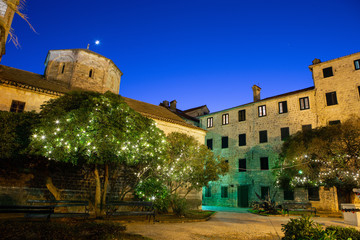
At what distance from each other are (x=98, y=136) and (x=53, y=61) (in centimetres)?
1680

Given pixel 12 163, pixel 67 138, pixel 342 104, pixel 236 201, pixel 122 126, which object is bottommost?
pixel 236 201

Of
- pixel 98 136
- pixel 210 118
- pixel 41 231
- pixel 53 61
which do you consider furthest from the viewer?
pixel 210 118

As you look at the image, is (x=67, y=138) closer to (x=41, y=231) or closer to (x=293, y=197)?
(x=41, y=231)

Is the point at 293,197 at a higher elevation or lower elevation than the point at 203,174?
lower

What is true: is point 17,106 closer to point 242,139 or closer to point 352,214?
point 352,214

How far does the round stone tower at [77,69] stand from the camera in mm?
21328

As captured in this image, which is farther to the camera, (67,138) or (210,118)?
(210,118)

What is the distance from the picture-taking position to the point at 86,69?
22.1m

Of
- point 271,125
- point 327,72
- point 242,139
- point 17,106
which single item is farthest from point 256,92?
point 17,106

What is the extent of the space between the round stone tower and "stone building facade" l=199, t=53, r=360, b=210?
1707 cm

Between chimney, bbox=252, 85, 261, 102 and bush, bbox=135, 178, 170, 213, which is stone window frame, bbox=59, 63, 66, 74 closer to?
bush, bbox=135, 178, 170, 213

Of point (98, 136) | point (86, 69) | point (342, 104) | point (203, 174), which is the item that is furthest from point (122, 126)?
point (342, 104)

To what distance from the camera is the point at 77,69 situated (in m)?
21.6

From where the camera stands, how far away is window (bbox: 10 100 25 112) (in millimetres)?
14458
